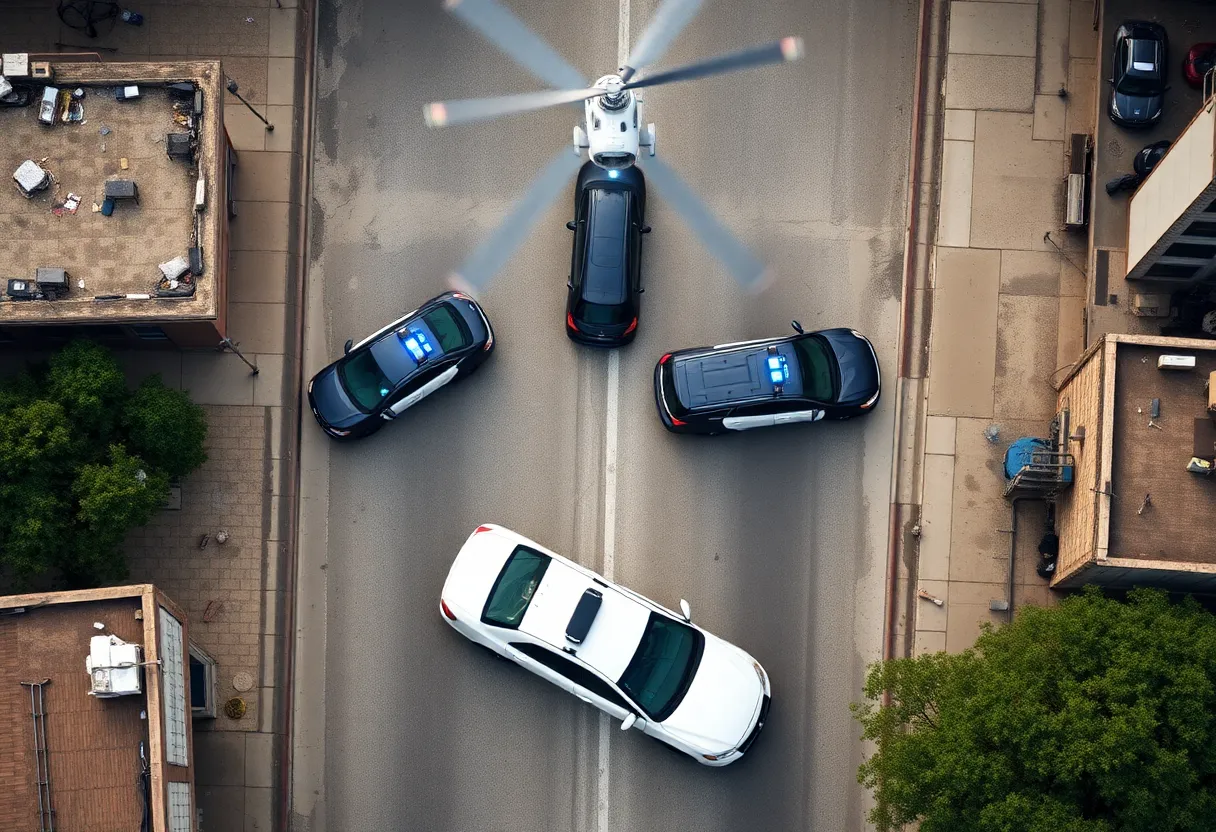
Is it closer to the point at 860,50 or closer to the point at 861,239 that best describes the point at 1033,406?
the point at 861,239

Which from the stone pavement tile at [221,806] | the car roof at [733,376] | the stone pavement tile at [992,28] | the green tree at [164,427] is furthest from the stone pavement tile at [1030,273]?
the stone pavement tile at [221,806]

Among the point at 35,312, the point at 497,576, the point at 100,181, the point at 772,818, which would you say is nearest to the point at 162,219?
the point at 100,181

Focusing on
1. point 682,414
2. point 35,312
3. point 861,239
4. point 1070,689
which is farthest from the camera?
point 861,239

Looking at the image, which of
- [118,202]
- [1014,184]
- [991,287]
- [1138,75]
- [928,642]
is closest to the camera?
[118,202]

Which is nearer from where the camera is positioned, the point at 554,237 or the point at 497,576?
the point at 497,576

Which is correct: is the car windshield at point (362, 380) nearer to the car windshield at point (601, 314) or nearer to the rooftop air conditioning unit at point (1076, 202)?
the car windshield at point (601, 314)

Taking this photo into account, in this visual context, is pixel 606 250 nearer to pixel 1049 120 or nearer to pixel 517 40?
pixel 517 40

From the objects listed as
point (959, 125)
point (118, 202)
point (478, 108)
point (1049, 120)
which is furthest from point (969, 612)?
point (118, 202)

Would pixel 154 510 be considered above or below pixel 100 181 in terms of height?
below
